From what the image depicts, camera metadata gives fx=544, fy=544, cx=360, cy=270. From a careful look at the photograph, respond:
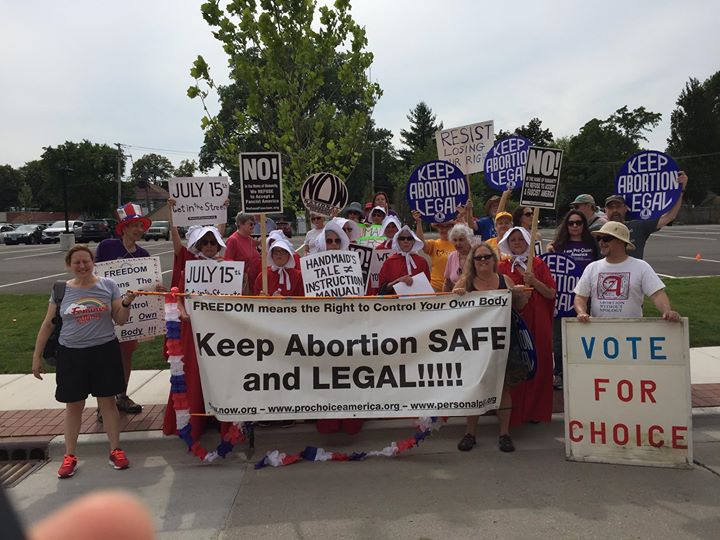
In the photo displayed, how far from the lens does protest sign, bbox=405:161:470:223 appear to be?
676 cm

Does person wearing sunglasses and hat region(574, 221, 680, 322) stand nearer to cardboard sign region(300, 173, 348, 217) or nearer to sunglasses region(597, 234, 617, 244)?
sunglasses region(597, 234, 617, 244)

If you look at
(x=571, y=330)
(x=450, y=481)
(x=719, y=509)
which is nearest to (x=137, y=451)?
(x=450, y=481)

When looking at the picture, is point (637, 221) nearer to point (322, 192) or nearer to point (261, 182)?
point (322, 192)

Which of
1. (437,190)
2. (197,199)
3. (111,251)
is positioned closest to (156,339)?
(197,199)

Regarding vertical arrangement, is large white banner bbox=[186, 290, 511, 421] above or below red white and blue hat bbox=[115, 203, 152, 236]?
below

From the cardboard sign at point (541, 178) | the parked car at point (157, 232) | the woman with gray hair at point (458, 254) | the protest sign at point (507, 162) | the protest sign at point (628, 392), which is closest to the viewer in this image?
the protest sign at point (628, 392)

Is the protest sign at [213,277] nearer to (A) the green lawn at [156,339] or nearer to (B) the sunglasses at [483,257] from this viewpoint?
(B) the sunglasses at [483,257]

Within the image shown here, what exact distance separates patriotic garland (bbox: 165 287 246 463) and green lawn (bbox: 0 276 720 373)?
2.86 metres

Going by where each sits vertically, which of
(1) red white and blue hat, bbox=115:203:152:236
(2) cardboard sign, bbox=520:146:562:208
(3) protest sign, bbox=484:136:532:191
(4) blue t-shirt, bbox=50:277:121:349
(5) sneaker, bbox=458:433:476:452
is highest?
(3) protest sign, bbox=484:136:532:191

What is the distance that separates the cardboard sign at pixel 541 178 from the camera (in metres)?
4.81

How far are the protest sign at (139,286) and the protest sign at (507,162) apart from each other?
4.74 m

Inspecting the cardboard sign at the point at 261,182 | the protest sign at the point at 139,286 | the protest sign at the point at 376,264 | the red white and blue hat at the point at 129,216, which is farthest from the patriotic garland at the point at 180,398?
the protest sign at the point at 376,264

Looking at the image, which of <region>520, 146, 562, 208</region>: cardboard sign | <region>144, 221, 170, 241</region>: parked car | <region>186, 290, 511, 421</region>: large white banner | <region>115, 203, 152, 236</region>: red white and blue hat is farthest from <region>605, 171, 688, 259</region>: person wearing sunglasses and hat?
<region>144, 221, 170, 241</region>: parked car

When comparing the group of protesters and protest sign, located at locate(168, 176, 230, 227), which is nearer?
the group of protesters
